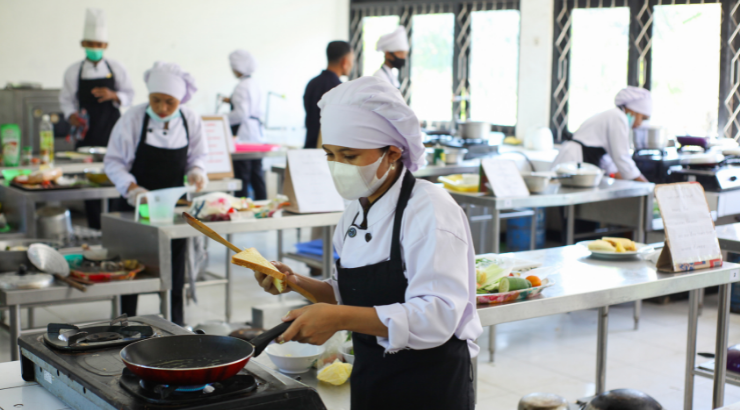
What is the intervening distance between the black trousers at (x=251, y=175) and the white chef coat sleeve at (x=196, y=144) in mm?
2551

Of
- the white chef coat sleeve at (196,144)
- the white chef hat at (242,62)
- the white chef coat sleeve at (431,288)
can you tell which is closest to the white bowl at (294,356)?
the white chef coat sleeve at (431,288)

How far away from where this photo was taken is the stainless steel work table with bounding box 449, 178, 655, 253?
414cm

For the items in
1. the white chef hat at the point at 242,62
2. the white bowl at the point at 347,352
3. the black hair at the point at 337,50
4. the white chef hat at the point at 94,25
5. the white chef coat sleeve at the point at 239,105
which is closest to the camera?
the white bowl at the point at 347,352

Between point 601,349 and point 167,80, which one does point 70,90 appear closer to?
point 167,80

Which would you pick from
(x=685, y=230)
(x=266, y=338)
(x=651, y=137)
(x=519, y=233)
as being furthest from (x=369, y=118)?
(x=651, y=137)

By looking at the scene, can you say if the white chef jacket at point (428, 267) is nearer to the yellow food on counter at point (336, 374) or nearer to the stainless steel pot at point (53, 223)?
the yellow food on counter at point (336, 374)

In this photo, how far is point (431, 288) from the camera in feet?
4.55

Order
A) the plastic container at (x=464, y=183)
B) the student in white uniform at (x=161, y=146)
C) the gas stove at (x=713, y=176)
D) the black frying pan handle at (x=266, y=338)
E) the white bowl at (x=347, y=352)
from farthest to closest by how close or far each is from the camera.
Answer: the gas stove at (x=713, y=176), the plastic container at (x=464, y=183), the student in white uniform at (x=161, y=146), the white bowl at (x=347, y=352), the black frying pan handle at (x=266, y=338)

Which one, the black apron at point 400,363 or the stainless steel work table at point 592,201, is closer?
the black apron at point 400,363

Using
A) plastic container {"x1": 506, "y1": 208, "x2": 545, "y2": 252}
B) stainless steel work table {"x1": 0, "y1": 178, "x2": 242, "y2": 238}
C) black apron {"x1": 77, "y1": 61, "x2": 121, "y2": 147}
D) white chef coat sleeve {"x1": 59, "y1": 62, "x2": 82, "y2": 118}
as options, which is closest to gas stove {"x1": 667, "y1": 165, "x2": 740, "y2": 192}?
plastic container {"x1": 506, "y1": 208, "x2": 545, "y2": 252}

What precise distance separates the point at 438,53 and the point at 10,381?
729 cm

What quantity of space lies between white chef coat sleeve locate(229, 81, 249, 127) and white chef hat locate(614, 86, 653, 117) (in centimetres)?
364

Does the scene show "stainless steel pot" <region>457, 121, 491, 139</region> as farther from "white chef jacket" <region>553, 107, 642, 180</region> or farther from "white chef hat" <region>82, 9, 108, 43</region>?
"white chef hat" <region>82, 9, 108, 43</region>

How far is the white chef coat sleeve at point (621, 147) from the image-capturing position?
492cm
